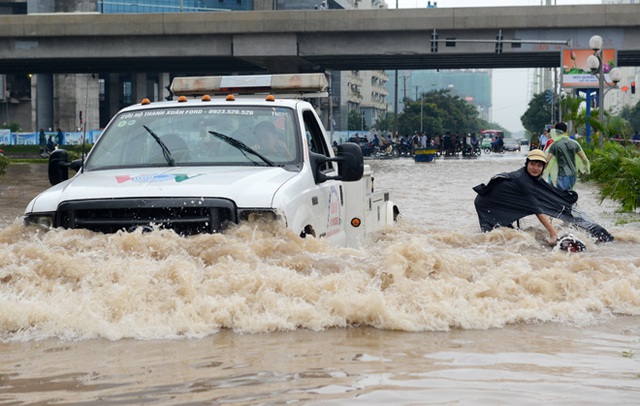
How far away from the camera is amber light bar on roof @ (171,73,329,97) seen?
11.9m

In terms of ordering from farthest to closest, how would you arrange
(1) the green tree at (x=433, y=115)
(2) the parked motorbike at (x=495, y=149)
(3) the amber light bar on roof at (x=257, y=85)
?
(1) the green tree at (x=433, y=115) → (2) the parked motorbike at (x=495, y=149) → (3) the amber light bar on roof at (x=257, y=85)

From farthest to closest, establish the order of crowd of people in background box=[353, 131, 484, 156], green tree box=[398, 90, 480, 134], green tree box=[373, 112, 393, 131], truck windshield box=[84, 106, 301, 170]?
1. green tree box=[373, 112, 393, 131]
2. green tree box=[398, 90, 480, 134]
3. crowd of people in background box=[353, 131, 484, 156]
4. truck windshield box=[84, 106, 301, 170]

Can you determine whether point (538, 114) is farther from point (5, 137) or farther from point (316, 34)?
point (316, 34)

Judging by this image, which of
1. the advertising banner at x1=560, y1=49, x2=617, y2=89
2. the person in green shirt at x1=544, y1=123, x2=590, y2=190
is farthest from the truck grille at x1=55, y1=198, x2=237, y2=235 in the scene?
the advertising banner at x1=560, y1=49, x2=617, y2=89

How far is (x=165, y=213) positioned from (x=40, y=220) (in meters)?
0.97

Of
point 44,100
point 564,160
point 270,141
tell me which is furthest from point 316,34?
point 44,100

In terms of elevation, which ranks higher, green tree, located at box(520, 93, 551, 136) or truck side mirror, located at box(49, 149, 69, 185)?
green tree, located at box(520, 93, 551, 136)

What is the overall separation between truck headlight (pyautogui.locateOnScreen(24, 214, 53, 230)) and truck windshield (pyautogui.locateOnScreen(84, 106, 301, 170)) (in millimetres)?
945

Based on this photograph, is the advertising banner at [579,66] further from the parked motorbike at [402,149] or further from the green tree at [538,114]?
the green tree at [538,114]

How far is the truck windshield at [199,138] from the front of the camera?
Answer: 8305 millimetres

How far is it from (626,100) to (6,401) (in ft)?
622

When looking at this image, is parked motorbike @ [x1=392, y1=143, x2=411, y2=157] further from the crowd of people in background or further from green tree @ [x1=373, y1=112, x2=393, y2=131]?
green tree @ [x1=373, y1=112, x2=393, y2=131]

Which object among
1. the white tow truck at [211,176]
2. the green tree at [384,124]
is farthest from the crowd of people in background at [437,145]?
the green tree at [384,124]

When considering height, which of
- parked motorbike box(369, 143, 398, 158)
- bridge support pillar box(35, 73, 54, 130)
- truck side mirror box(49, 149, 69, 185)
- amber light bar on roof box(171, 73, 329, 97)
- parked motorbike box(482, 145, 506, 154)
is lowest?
parked motorbike box(482, 145, 506, 154)
